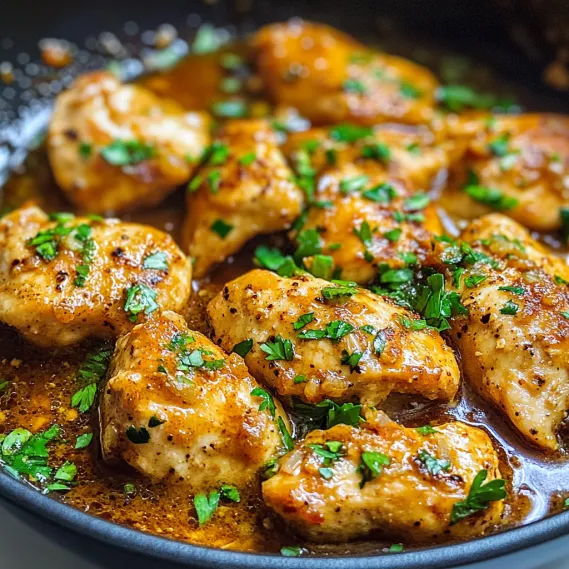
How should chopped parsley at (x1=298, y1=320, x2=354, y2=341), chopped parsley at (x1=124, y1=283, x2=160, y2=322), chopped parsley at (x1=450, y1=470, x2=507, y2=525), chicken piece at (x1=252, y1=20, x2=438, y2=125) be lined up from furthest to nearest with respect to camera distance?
chicken piece at (x1=252, y1=20, x2=438, y2=125), chopped parsley at (x1=124, y1=283, x2=160, y2=322), chopped parsley at (x1=298, y1=320, x2=354, y2=341), chopped parsley at (x1=450, y1=470, x2=507, y2=525)

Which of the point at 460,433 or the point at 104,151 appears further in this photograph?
the point at 104,151

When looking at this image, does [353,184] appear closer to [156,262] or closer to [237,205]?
[237,205]

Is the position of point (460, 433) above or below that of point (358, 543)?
above

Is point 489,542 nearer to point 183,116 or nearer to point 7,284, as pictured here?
point 7,284

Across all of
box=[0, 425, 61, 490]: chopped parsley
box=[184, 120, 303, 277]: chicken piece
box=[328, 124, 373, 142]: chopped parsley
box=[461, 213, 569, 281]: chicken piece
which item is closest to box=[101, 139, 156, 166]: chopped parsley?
box=[184, 120, 303, 277]: chicken piece

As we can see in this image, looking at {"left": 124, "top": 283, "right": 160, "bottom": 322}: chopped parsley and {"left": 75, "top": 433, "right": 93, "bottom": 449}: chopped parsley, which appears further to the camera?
{"left": 124, "top": 283, "right": 160, "bottom": 322}: chopped parsley

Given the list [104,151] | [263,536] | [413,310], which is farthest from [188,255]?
[263,536]

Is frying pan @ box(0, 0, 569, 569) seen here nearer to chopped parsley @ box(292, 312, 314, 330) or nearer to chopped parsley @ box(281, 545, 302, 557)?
chopped parsley @ box(292, 312, 314, 330)
